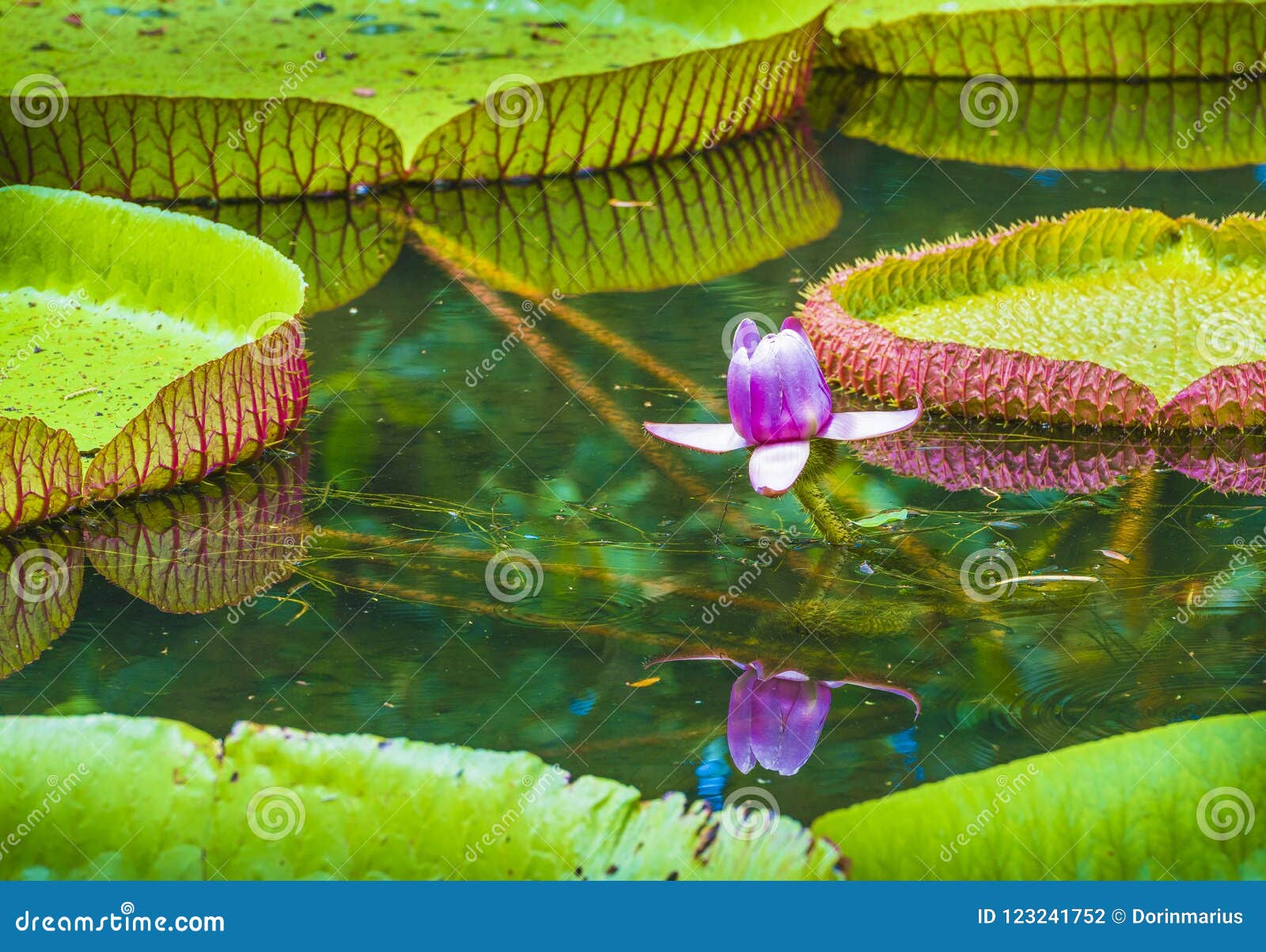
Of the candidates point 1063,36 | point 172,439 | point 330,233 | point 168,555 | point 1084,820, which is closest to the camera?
point 1084,820

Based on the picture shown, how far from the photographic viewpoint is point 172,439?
276 cm

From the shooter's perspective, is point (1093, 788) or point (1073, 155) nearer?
point (1093, 788)

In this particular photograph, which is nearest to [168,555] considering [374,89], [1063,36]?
[374,89]

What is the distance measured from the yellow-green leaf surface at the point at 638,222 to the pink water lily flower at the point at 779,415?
1.58 m

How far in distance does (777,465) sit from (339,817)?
0.86 metres

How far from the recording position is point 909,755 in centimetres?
195

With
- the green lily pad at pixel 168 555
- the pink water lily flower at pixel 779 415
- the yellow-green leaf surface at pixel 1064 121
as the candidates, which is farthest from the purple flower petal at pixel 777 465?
the yellow-green leaf surface at pixel 1064 121

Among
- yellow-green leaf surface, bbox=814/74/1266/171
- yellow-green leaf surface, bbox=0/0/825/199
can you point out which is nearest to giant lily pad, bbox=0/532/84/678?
yellow-green leaf surface, bbox=0/0/825/199

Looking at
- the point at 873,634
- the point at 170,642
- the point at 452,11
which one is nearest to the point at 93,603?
the point at 170,642

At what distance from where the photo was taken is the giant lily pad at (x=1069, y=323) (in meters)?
2.92

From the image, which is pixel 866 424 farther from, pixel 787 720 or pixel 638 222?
pixel 638 222

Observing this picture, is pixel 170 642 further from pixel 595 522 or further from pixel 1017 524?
pixel 1017 524

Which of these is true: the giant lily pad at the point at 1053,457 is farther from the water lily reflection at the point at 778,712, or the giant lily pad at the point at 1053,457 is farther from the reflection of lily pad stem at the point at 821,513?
the water lily reflection at the point at 778,712

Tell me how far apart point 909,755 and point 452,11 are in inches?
158
